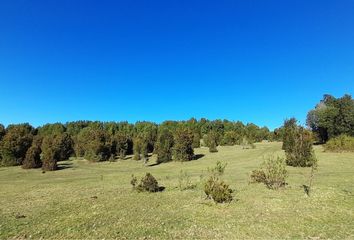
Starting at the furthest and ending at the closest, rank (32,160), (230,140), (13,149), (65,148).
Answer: (230,140) → (65,148) → (13,149) → (32,160)

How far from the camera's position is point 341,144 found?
2062 inches

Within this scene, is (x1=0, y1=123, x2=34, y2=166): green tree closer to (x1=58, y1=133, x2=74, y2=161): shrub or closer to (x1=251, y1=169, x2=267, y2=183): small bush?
(x1=58, y1=133, x2=74, y2=161): shrub

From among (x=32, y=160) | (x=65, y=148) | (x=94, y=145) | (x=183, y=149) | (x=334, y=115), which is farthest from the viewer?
(x=65, y=148)

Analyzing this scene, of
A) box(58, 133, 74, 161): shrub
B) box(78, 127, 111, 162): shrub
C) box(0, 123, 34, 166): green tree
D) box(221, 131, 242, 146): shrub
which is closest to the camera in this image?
box(0, 123, 34, 166): green tree

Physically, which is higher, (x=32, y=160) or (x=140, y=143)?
(x=140, y=143)

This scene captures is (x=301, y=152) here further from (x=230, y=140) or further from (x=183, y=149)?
(x=230, y=140)

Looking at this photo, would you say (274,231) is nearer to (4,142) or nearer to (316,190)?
(316,190)

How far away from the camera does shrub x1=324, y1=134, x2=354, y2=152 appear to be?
169 ft

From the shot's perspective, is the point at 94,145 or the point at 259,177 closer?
the point at 259,177

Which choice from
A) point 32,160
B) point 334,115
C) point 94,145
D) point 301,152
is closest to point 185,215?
point 301,152

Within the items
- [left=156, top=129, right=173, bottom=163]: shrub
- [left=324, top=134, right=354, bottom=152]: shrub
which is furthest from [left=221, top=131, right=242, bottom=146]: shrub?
[left=324, top=134, right=354, bottom=152]: shrub

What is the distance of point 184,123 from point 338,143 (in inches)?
3599

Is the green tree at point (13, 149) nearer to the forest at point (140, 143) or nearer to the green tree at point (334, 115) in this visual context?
the forest at point (140, 143)

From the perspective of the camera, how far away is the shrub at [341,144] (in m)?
51.4
